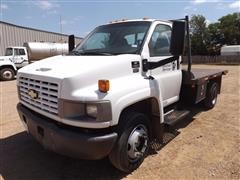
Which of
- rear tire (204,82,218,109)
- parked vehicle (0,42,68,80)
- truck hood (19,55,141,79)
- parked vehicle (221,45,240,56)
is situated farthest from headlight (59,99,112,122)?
parked vehicle (221,45,240,56)

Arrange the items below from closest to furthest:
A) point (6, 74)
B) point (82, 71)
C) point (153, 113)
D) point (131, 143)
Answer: point (82, 71)
point (131, 143)
point (153, 113)
point (6, 74)

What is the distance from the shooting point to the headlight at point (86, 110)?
322 centimetres

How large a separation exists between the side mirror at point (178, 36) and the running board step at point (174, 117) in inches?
47.8

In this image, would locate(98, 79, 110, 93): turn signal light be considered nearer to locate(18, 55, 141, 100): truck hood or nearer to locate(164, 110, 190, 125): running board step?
locate(18, 55, 141, 100): truck hood

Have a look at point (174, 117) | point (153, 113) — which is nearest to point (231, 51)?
point (174, 117)

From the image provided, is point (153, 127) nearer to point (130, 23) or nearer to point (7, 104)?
point (130, 23)

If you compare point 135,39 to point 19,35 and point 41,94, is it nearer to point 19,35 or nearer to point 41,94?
point 41,94

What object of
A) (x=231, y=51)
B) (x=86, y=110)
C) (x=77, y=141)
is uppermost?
(x=231, y=51)

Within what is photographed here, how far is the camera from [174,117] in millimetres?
4996

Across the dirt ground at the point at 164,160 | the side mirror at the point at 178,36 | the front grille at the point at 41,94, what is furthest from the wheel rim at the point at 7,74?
the side mirror at the point at 178,36

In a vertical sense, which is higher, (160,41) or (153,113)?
(160,41)

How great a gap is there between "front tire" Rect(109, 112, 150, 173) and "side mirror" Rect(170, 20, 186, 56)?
1193mm

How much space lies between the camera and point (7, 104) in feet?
29.8

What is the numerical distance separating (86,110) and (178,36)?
1.92 meters
